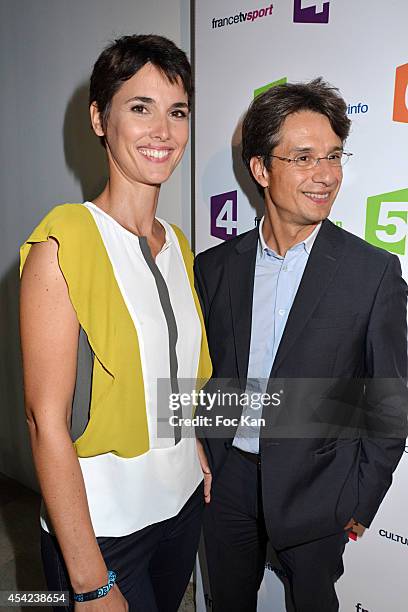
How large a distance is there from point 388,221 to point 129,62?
95cm

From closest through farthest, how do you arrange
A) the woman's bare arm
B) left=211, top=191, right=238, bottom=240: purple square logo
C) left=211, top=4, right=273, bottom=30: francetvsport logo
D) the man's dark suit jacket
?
the woman's bare arm, the man's dark suit jacket, left=211, top=4, right=273, bottom=30: francetvsport logo, left=211, top=191, right=238, bottom=240: purple square logo

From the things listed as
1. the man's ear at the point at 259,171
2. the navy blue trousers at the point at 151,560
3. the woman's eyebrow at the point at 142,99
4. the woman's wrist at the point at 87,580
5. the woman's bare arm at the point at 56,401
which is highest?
the woman's eyebrow at the point at 142,99

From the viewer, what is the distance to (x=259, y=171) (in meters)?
1.90

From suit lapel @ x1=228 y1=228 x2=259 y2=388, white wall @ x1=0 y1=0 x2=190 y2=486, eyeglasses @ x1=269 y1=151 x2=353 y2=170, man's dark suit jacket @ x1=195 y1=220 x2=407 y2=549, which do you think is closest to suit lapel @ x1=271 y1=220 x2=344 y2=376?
man's dark suit jacket @ x1=195 y1=220 x2=407 y2=549

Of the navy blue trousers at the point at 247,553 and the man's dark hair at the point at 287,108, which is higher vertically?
the man's dark hair at the point at 287,108

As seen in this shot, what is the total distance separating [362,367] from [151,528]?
0.81 meters

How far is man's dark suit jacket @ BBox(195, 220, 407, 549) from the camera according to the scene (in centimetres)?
170

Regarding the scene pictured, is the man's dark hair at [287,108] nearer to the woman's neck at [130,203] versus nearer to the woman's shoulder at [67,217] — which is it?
the woman's neck at [130,203]

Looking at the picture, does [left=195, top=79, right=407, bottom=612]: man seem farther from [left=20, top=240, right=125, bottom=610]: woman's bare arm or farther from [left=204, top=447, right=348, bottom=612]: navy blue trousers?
[left=20, top=240, right=125, bottom=610]: woman's bare arm

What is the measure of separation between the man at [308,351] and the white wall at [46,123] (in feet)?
2.86

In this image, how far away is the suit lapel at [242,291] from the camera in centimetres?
186

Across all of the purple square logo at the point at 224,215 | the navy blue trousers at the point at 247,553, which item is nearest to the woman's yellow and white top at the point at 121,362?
the navy blue trousers at the point at 247,553

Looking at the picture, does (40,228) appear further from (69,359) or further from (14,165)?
(14,165)

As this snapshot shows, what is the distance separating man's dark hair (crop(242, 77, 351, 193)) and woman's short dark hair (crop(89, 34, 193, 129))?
393mm
